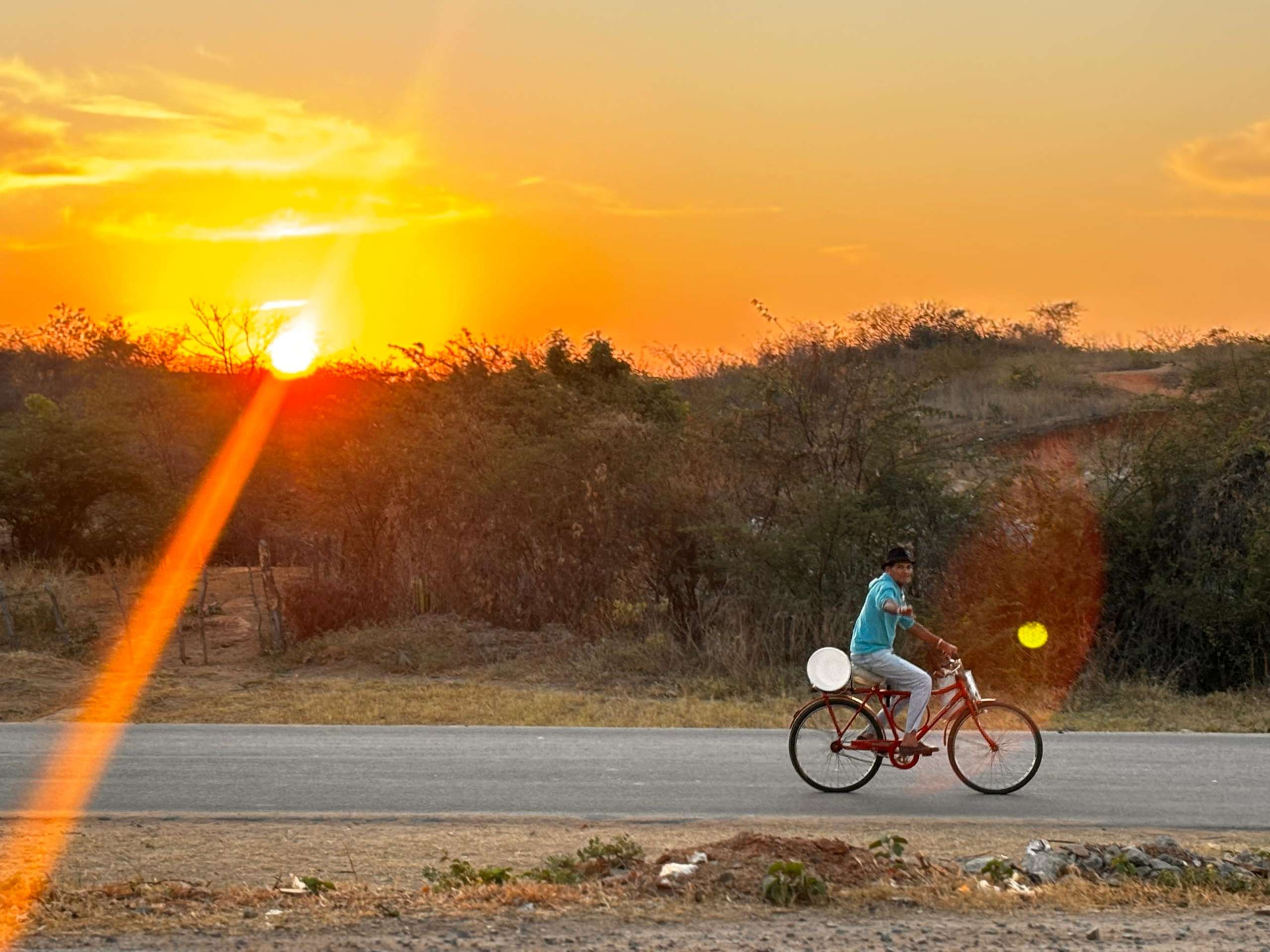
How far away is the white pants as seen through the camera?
1113 centimetres

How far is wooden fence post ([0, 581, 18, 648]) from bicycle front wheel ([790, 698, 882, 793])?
1564 cm

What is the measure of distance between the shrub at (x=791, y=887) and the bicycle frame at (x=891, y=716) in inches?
137

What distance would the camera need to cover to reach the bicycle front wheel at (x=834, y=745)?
1118 centimetres

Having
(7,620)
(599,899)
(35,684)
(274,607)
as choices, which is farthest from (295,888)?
(7,620)

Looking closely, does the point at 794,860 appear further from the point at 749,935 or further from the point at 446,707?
the point at 446,707

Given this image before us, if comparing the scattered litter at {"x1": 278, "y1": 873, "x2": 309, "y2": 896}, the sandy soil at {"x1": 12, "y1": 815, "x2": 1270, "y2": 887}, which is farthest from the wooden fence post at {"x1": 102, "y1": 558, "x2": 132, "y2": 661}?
the scattered litter at {"x1": 278, "y1": 873, "x2": 309, "y2": 896}

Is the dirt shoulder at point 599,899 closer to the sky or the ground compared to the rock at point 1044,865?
closer to the ground

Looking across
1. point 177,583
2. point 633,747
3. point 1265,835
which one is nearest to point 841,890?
point 1265,835

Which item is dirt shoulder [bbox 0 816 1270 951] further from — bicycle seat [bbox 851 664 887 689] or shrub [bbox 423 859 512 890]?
bicycle seat [bbox 851 664 887 689]

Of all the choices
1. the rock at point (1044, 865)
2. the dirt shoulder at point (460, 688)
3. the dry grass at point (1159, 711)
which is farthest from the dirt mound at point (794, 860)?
the dry grass at point (1159, 711)

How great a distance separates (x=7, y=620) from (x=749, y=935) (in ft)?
61.8

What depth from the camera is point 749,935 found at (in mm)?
6926

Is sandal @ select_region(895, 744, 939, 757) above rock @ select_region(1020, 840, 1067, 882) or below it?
above

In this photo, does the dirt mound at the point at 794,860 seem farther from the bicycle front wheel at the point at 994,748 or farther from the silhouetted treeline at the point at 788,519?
the silhouetted treeline at the point at 788,519
